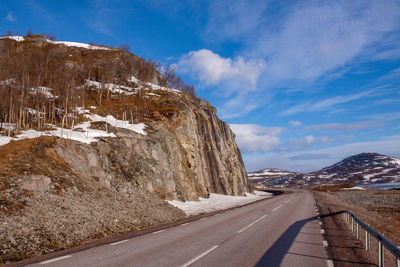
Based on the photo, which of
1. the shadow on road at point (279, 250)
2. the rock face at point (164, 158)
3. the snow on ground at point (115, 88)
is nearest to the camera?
the shadow on road at point (279, 250)

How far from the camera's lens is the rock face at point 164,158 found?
19.6 metres

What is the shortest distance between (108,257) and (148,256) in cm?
117

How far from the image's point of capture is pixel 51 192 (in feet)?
42.3

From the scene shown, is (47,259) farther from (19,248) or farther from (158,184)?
(158,184)

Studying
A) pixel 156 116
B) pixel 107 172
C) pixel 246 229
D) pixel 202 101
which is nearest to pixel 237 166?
pixel 202 101

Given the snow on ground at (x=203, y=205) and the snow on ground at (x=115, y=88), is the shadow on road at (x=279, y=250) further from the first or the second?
the snow on ground at (x=115, y=88)

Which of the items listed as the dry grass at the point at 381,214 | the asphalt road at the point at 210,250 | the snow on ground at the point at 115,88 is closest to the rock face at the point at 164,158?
the asphalt road at the point at 210,250

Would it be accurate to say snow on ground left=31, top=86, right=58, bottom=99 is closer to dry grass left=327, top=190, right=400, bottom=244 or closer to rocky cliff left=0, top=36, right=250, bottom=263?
rocky cliff left=0, top=36, right=250, bottom=263

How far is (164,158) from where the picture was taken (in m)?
27.3

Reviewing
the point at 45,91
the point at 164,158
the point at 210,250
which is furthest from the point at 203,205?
the point at 45,91

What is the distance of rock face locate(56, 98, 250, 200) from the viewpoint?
19562mm

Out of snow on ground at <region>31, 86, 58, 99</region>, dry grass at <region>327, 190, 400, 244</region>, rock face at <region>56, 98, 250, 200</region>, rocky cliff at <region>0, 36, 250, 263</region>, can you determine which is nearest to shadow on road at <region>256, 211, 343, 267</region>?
dry grass at <region>327, 190, 400, 244</region>

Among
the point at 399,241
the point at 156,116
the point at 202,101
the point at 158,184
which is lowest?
the point at 399,241

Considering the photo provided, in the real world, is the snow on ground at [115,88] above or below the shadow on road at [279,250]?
above
